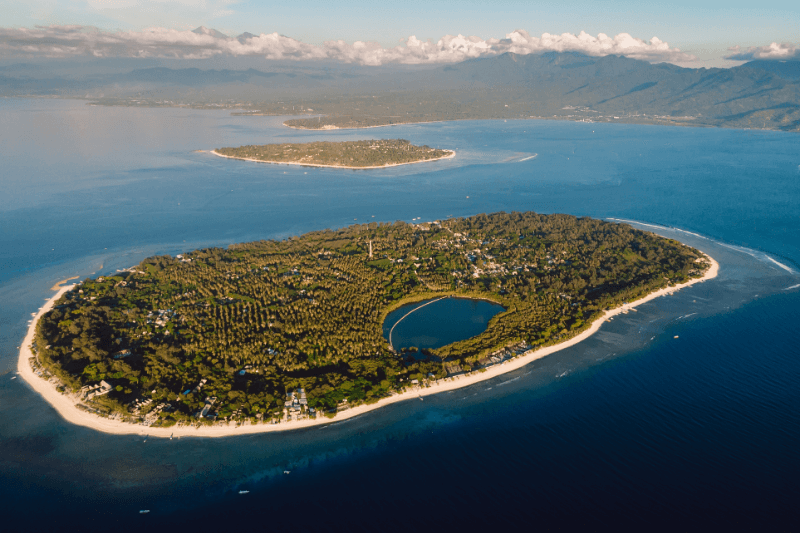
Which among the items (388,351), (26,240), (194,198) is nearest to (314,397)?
(388,351)

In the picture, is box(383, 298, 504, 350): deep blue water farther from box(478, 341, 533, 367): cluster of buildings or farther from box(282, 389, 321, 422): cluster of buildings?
box(282, 389, 321, 422): cluster of buildings

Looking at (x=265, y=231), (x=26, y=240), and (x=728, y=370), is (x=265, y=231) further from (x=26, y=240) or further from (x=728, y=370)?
(x=728, y=370)

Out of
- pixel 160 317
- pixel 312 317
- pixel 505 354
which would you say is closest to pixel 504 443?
pixel 505 354

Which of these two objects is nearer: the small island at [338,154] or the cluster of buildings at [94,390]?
the cluster of buildings at [94,390]

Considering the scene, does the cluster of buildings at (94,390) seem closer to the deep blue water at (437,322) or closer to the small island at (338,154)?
the deep blue water at (437,322)

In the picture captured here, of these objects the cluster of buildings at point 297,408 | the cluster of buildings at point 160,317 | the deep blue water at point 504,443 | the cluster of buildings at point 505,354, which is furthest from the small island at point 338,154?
the cluster of buildings at point 297,408

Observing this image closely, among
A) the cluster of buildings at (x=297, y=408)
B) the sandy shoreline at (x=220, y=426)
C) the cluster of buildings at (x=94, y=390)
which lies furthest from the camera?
the cluster of buildings at (x=94, y=390)
